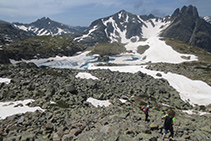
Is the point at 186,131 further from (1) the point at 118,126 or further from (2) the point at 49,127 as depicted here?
(2) the point at 49,127

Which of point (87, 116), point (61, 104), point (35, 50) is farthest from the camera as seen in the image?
point (35, 50)

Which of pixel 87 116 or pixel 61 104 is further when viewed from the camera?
pixel 61 104

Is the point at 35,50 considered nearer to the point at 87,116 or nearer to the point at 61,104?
the point at 61,104

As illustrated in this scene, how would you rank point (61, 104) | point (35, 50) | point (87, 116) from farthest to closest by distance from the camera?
point (35, 50) → point (61, 104) → point (87, 116)

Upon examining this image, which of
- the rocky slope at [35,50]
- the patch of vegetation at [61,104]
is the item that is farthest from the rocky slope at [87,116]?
the rocky slope at [35,50]

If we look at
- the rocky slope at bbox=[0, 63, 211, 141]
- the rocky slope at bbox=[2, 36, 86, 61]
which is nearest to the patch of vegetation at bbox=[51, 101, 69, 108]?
the rocky slope at bbox=[0, 63, 211, 141]

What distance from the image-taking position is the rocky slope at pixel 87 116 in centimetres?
1125

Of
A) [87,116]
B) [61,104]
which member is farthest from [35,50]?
[87,116]

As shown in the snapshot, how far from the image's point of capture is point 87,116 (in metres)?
16.4

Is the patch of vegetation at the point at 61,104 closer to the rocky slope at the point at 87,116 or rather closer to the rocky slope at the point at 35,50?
the rocky slope at the point at 87,116

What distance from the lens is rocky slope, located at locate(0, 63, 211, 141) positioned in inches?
443

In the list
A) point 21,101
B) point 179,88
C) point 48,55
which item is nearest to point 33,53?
point 48,55

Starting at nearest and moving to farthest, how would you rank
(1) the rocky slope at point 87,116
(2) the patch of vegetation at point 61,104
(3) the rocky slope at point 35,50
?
(1) the rocky slope at point 87,116, (2) the patch of vegetation at point 61,104, (3) the rocky slope at point 35,50

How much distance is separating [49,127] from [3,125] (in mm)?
5103
